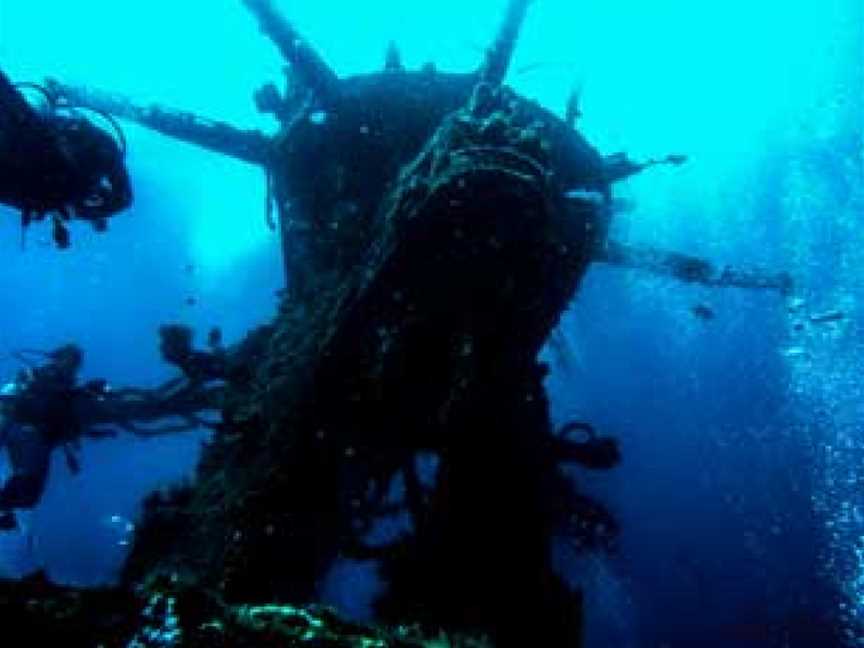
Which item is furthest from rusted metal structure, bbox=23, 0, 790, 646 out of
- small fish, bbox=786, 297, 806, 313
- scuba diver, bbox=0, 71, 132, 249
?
small fish, bbox=786, 297, 806, 313

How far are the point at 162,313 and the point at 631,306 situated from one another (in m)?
19.6

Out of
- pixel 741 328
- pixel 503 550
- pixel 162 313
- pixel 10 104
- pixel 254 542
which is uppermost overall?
pixel 162 313

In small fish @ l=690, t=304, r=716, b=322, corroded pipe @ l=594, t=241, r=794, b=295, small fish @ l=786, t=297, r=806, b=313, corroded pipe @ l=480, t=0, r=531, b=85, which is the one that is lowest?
corroded pipe @ l=480, t=0, r=531, b=85

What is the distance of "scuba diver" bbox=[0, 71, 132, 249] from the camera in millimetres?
5223

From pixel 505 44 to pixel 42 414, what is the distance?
6258 millimetres

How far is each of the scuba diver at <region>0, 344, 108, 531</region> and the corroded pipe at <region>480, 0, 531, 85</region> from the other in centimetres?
536

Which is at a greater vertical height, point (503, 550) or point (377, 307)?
point (377, 307)

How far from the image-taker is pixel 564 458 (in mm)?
6930

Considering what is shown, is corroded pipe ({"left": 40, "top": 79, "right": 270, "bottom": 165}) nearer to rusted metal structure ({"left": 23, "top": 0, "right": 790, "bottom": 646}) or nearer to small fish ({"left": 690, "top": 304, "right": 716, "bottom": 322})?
rusted metal structure ({"left": 23, "top": 0, "right": 790, "bottom": 646})

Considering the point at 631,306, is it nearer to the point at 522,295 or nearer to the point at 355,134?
the point at 355,134

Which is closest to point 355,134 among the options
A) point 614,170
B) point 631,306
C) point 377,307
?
point 614,170

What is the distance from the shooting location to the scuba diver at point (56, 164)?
17.1 ft

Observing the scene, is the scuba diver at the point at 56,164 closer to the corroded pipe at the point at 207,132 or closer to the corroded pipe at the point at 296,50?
the corroded pipe at the point at 296,50

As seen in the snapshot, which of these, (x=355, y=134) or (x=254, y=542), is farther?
(x=355, y=134)
